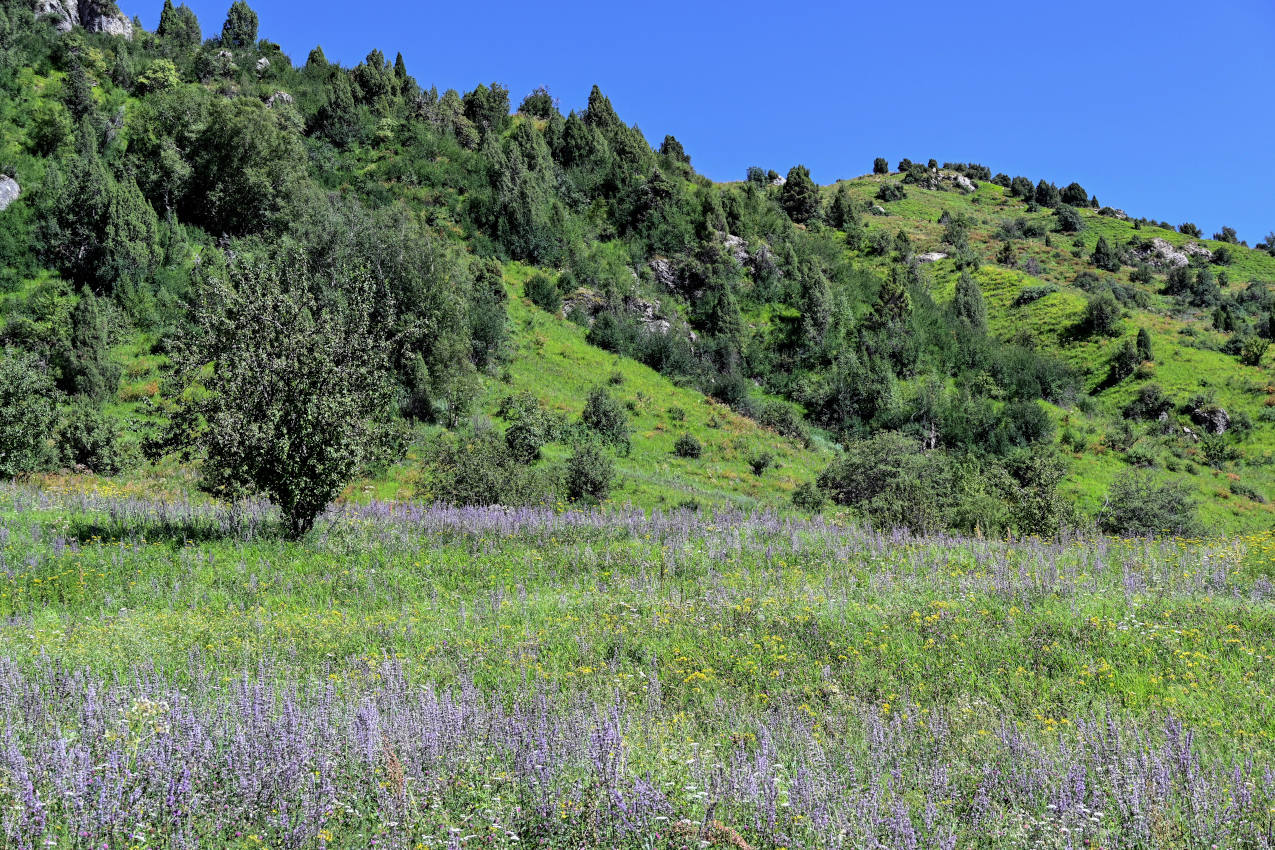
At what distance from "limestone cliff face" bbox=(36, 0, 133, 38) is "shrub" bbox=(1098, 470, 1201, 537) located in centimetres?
8850

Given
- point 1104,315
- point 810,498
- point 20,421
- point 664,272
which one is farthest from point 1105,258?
point 20,421

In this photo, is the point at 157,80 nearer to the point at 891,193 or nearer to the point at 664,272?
the point at 664,272

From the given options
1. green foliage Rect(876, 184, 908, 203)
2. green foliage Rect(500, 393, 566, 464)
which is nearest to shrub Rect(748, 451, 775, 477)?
green foliage Rect(500, 393, 566, 464)

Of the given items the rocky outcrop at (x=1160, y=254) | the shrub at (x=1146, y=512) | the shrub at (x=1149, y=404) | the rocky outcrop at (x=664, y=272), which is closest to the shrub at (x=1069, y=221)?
the rocky outcrop at (x=1160, y=254)

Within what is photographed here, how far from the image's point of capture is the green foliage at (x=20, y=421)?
22.2 meters

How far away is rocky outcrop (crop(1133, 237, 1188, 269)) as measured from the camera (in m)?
89.8

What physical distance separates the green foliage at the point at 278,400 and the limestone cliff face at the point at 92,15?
255 ft

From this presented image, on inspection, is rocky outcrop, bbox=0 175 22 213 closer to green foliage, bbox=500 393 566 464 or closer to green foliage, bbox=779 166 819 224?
green foliage, bbox=500 393 566 464

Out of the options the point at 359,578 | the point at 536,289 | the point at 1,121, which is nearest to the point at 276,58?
the point at 1,121

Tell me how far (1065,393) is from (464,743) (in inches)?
2548

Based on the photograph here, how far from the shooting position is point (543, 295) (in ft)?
181

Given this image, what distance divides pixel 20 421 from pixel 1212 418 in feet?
218

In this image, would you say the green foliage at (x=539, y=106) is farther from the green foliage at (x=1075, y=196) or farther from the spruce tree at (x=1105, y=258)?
the green foliage at (x=1075, y=196)

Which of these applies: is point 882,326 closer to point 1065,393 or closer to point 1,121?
point 1065,393
